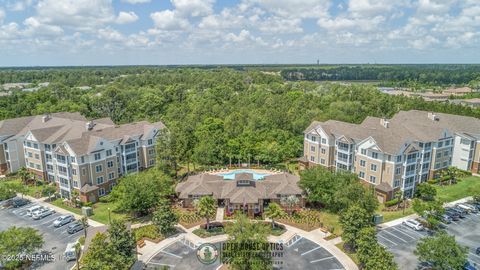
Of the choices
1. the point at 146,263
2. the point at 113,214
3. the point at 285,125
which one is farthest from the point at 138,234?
the point at 285,125

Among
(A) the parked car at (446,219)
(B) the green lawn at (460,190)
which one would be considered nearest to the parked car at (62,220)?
(A) the parked car at (446,219)

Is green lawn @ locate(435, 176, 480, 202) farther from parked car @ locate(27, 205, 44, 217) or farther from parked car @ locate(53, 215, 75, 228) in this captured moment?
parked car @ locate(27, 205, 44, 217)

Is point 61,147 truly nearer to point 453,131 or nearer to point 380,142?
point 380,142

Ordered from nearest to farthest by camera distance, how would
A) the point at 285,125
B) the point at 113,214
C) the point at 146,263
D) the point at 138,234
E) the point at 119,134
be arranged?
the point at 146,263 < the point at 138,234 < the point at 113,214 < the point at 119,134 < the point at 285,125

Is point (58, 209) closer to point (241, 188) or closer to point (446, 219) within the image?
point (241, 188)

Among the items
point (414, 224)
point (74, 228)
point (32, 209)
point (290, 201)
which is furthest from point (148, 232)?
point (414, 224)
